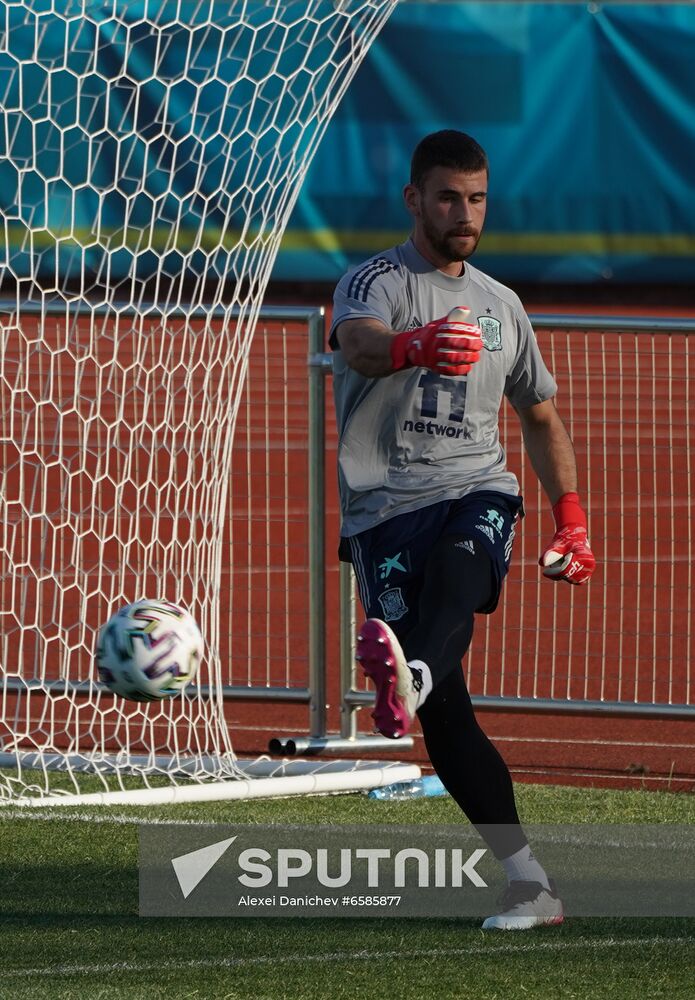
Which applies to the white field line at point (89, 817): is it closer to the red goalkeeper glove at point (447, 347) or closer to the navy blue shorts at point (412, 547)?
the navy blue shorts at point (412, 547)

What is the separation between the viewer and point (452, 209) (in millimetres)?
4844

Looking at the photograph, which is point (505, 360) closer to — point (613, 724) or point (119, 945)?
point (119, 945)

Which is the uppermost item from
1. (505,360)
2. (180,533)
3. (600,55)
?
(600,55)

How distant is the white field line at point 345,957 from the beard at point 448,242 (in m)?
1.93

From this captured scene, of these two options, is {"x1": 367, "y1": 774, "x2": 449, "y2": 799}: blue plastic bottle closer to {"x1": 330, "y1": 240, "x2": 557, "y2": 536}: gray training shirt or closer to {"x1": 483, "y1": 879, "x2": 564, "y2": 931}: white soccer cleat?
{"x1": 483, "y1": 879, "x2": 564, "y2": 931}: white soccer cleat

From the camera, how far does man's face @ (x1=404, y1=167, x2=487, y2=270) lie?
4840 mm

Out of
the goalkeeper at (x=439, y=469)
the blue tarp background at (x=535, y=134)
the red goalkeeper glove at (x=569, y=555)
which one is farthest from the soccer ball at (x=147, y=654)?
the blue tarp background at (x=535, y=134)

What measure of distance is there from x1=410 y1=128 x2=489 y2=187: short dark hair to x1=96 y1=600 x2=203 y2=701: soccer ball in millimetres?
1548

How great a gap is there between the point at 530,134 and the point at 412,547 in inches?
618

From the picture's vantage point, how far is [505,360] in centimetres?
500

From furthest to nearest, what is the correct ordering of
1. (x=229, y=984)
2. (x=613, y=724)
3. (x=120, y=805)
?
(x=613, y=724) < (x=120, y=805) < (x=229, y=984)

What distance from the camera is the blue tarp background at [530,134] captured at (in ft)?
63.3

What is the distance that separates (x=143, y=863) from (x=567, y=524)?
1796mm

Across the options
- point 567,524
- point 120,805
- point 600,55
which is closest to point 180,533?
point 120,805
